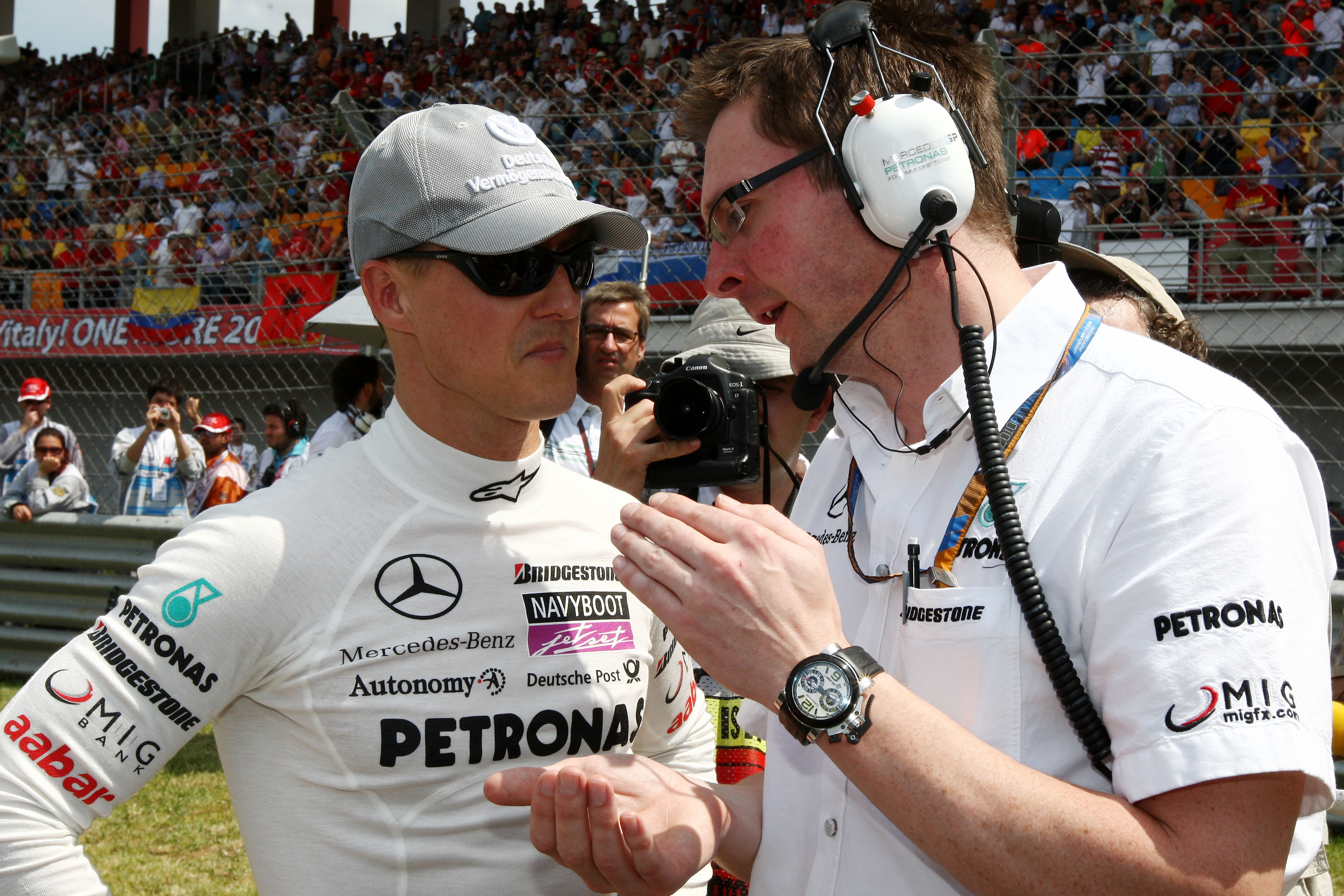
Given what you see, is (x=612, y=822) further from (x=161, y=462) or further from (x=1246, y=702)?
(x=161, y=462)

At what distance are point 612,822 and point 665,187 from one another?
4.75 m

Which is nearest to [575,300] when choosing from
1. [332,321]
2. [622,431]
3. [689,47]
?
[622,431]

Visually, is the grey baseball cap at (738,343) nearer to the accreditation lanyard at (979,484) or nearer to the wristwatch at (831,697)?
the accreditation lanyard at (979,484)

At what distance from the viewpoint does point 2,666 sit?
6.39 meters

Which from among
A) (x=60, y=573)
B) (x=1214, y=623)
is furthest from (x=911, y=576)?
(x=60, y=573)

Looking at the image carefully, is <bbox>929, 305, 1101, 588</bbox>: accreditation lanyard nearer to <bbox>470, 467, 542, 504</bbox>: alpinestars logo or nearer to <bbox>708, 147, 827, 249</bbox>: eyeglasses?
<bbox>708, 147, 827, 249</bbox>: eyeglasses

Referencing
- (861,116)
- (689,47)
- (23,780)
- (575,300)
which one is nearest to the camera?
(23,780)

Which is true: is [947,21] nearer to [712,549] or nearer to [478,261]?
[478,261]

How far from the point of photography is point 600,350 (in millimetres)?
3875

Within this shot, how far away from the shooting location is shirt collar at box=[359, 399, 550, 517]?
163 cm

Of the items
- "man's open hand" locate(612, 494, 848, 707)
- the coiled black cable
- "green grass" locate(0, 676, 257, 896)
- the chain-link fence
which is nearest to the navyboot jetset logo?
"man's open hand" locate(612, 494, 848, 707)

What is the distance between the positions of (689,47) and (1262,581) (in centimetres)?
1294

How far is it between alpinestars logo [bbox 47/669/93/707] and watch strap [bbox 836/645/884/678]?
3.02ft

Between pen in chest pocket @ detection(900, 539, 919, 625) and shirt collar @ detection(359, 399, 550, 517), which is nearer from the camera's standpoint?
pen in chest pocket @ detection(900, 539, 919, 625)
